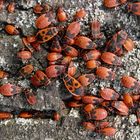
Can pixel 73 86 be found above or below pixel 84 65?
below

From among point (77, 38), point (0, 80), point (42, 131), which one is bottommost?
point (42, 131)

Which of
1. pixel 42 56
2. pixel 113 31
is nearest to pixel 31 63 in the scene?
pixel 42 56

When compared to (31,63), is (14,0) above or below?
above

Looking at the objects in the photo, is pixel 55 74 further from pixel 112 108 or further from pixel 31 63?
pixel 112 108

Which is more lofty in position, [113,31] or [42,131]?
[113,31]

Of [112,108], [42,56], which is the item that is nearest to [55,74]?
[42,56]

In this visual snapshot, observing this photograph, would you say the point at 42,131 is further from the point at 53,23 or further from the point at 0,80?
the point at 53,23
